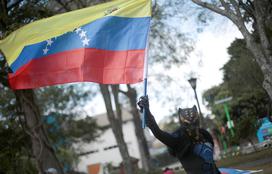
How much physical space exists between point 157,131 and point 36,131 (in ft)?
27.2

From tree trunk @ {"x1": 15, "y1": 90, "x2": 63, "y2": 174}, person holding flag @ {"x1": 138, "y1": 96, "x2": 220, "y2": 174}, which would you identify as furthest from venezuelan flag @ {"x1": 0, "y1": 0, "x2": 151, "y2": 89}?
tree trunk @ {"x1": 15, "y1": 90, "x2": 63, "y2": 174}

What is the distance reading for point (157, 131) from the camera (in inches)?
237

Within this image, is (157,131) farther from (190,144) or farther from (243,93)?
(243,93)

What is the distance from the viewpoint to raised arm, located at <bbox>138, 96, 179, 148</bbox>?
6.03 m

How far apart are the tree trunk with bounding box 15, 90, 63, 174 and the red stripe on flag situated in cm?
451

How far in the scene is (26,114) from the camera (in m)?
14.0

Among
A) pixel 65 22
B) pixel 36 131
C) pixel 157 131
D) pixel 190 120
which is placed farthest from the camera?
pixel 36 131

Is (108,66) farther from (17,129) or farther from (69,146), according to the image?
(69,146)

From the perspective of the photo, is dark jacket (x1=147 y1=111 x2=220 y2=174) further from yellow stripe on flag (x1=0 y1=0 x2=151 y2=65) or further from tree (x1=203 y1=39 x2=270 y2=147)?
tree (x1=203 y1=39 x2=270 y2=147)

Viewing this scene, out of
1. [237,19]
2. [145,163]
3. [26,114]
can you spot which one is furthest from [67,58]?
[145,163]

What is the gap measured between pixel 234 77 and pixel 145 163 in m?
9.26

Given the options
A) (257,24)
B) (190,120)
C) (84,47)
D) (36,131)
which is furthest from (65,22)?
(257,24)

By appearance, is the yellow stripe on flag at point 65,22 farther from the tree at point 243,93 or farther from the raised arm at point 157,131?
the tree at point 243,93

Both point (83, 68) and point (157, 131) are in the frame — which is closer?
point (157, 131)
